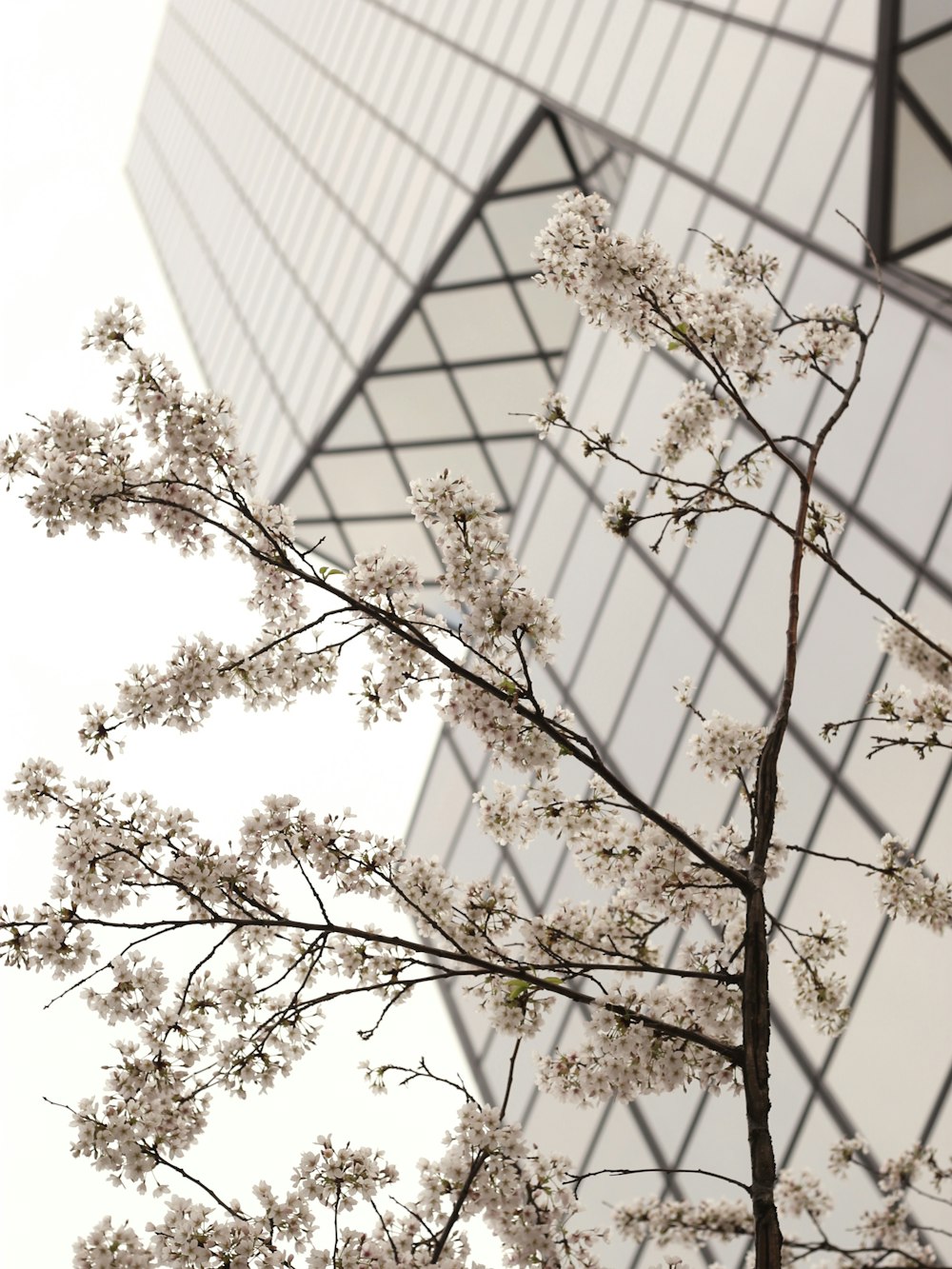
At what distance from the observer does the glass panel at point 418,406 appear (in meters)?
22.0

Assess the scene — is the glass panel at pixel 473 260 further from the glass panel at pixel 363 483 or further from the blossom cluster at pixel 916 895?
the blossom cluster at pixel 916 895

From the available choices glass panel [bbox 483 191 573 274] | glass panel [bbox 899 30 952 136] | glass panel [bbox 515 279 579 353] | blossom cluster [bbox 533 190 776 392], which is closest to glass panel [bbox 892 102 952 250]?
glass panel [bbox 899 30 952 136]

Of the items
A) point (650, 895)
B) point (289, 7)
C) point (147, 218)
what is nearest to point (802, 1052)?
point (650, 895)

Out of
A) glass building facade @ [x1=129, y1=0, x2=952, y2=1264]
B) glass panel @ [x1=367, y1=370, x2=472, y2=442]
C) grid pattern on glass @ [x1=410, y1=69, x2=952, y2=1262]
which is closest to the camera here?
grid pattern on glass @ [x1=410, y1=69, x2=952, y2=1262]

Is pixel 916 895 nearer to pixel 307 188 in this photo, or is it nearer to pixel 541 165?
pixel 541 165

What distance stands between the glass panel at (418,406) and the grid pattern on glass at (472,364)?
0.02m

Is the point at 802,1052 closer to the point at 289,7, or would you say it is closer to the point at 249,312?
the point at 249,312

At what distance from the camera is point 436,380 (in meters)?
21.8

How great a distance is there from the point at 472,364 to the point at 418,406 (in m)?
1.61

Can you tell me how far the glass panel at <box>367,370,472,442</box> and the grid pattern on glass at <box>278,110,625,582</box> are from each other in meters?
0.02

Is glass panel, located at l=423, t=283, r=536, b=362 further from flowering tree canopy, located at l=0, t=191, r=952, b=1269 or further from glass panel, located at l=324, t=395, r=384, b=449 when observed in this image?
flowering tree canopy, located at l=0, t=191, r=952, b=1269

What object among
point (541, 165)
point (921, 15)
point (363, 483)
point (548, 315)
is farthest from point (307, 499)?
point (921, 15)

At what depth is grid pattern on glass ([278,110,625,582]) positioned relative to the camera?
19734 mm

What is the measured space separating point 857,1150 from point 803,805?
267cm
